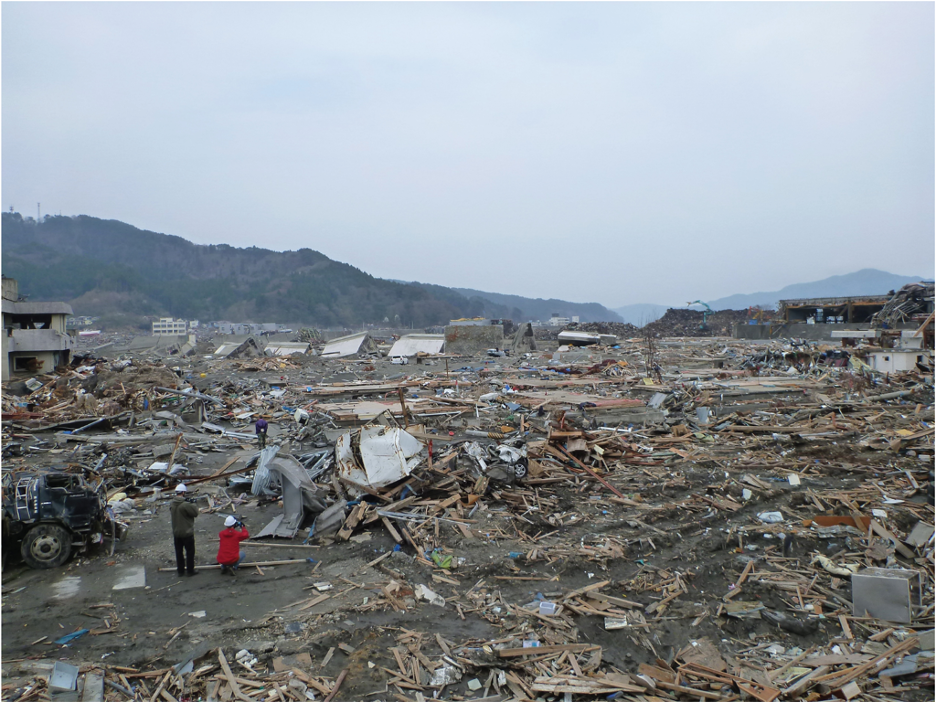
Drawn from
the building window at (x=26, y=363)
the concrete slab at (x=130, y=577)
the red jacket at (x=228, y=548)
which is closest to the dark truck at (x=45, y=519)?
the concrete slab at (x=130, y=577)

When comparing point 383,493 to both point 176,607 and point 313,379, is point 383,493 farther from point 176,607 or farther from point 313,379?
point 313,379

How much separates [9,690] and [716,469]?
439 inches

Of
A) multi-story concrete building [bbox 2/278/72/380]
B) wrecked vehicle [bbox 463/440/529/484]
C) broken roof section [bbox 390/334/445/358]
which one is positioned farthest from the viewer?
broken roof section [bbox 390/334/445/358]

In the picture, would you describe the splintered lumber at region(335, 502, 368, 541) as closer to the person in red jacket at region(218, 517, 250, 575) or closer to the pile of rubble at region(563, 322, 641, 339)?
the person in red jacket at region(218, 517, 250, 575)

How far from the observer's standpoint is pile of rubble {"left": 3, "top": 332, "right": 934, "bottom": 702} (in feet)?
16.9

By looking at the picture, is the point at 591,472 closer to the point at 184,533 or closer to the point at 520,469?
the point at 520,469

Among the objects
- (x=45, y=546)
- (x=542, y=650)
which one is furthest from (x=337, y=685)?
(x=45, y=546)

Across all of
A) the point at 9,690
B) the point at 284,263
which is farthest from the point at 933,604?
the point at 284,263

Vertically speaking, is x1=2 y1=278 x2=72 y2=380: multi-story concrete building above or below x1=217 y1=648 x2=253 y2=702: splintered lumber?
above

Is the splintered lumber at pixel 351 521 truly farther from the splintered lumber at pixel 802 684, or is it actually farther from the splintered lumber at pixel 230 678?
the splintered lumber at pixel 802 684

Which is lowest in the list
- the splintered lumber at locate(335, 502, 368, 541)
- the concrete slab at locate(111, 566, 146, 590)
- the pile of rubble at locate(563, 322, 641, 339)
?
the concrete slab at locate(111, 566, 146, 590)

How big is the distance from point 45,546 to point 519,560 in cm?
611

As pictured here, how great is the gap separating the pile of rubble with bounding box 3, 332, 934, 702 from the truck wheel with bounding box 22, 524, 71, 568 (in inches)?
8.8

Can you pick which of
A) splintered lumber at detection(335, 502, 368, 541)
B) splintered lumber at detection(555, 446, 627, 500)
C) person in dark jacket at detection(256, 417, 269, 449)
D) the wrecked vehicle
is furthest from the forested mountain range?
splintered lumber at detection(335, 502, 368, 541)
